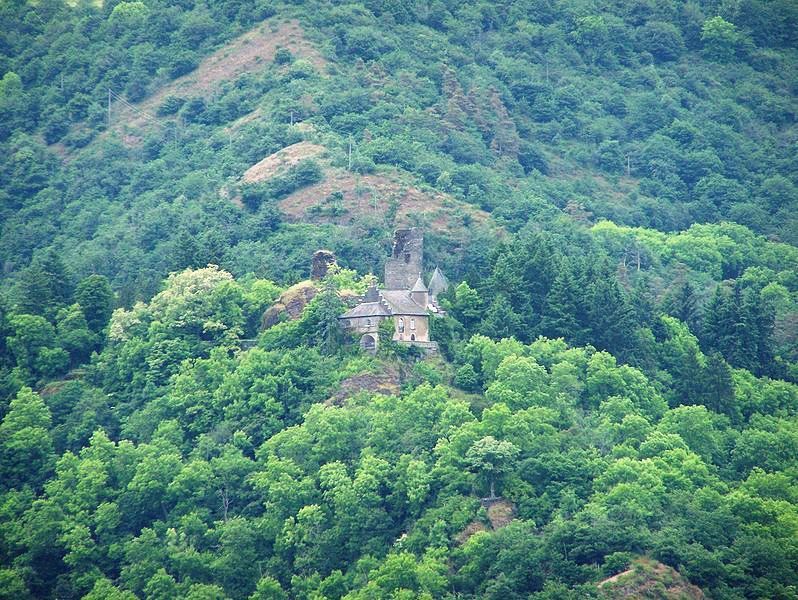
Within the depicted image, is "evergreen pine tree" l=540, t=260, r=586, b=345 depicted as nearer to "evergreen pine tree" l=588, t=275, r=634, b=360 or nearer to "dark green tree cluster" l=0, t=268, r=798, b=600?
"evergreen pine tree" l=588, t=275, r=634, b=360

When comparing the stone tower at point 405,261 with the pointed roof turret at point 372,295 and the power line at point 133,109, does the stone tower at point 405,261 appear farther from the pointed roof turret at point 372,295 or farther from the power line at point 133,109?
the power line at point 133,109

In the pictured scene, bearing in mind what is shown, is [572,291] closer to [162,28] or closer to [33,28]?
[162,28]

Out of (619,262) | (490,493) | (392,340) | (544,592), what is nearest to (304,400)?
(392,340)

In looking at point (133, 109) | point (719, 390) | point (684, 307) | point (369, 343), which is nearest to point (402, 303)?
point (369, 343)

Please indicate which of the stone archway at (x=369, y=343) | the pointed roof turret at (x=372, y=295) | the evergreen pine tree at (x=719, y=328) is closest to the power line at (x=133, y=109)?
the pointed roof turret at (x=372, y=295)

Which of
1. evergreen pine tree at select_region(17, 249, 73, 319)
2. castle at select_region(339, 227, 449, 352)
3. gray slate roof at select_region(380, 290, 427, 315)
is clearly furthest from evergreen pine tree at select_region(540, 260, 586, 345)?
evergreen pine tree at select_region(17, 249, 73, 319)

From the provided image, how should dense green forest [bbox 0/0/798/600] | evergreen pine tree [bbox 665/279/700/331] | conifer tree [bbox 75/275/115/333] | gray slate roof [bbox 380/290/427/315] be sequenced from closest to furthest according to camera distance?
dense green forest [bbox 0/0/798/600] < gray slate roof [bbox 380/290/427/315] < conifer tree [bbox 75/275/115/333] < evergreen pine tree [bbox 665/279/700/331]
